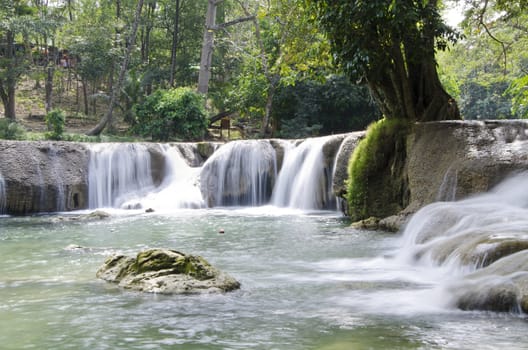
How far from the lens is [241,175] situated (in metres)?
19.9

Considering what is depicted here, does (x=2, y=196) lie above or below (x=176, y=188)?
below

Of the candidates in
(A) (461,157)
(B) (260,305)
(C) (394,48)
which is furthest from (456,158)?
(B) (260,305)

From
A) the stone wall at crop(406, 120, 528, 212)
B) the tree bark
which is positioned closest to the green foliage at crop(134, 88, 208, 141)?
the tree bark

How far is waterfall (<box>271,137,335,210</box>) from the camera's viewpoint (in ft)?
58.2

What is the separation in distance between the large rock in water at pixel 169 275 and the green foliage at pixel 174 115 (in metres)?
19.0

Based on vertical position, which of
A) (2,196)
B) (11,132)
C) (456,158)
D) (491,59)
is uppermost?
(491,59)

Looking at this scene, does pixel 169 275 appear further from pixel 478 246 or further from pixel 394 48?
pixel 394 48

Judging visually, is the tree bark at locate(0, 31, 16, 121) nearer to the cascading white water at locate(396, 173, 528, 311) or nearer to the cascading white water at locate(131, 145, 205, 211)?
the cascading white water at locate(131, 145, 205, 211)

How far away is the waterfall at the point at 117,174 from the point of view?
19516 mm

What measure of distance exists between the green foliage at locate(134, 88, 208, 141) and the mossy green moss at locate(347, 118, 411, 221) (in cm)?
1388

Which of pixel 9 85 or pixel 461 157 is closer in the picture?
pixel 461 157

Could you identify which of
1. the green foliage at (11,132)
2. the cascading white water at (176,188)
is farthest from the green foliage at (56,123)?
the cascading white water at (176,188)

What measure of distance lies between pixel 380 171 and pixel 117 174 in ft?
33.4

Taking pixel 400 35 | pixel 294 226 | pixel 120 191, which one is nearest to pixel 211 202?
pixel 120 191
